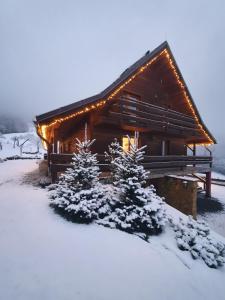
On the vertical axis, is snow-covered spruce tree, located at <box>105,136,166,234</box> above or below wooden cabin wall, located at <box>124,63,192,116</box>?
below

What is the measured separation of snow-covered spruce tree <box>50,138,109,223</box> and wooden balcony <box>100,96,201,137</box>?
5023mm

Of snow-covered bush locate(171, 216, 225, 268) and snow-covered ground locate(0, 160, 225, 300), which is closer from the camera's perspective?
snow-covered ground locate(0, 160, 225, 300)

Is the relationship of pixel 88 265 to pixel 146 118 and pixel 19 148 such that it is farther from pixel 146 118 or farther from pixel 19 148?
pixel 19 148

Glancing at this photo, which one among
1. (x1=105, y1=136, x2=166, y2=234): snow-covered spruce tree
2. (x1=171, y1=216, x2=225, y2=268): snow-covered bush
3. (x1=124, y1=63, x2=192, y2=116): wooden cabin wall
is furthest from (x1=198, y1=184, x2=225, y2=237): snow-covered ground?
(x1=124, y1=63, x2=192, y2=116): wooden cabin wall

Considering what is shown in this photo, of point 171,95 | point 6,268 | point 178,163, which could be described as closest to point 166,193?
point 178,163

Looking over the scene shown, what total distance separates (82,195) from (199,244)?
3.81m

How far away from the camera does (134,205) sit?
6.06 metres

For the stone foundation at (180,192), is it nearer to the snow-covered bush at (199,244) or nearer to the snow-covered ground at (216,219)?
the snow-covered ground at (216,219)

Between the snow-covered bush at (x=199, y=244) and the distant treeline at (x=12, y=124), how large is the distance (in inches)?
5892

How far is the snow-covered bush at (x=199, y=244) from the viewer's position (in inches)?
211

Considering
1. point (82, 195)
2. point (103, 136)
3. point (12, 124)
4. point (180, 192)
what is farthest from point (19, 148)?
point (82, 195)

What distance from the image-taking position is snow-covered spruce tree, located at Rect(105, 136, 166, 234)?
18.7ft

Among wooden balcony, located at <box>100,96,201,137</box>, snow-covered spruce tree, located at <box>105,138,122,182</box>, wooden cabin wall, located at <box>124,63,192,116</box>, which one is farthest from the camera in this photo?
wooden cabin wall, located at <box>124,63,192,116</box>

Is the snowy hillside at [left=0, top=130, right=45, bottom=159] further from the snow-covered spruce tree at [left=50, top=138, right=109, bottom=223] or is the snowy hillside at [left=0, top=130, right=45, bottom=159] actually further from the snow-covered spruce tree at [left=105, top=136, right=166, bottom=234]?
the snow-covered spruce tree at [left=105, top=136, right=166, bottom=234]
